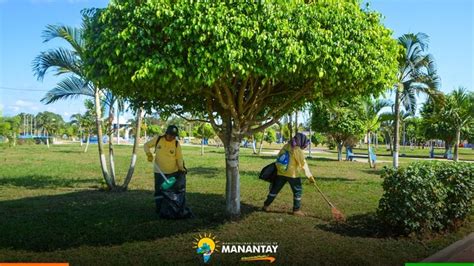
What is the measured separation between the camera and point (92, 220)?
5605 mm

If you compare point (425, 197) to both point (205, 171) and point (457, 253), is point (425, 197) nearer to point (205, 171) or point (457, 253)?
point (457, 253)

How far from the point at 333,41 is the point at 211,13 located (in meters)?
1.34

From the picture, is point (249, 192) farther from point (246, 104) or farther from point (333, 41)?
point (333, 41)

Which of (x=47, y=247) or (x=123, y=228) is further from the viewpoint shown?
(x=123, y=228)

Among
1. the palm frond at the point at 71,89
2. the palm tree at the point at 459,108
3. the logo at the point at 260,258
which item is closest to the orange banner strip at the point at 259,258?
the logo at the point at 260,258

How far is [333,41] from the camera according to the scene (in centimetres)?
434

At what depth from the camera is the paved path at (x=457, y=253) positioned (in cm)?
466

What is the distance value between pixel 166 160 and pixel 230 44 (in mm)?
2423

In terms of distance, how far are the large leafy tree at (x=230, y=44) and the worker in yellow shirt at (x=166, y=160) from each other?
3.94ft

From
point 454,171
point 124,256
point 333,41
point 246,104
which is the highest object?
point 333,41

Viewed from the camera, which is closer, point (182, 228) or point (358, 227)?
point (182, 228)

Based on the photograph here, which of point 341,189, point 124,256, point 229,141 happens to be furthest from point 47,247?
point 341,189

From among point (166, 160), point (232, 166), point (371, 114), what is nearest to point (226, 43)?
point (232, 166)

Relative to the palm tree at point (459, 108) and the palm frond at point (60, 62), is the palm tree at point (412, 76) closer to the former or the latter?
the palm tree at point (459, 108)
